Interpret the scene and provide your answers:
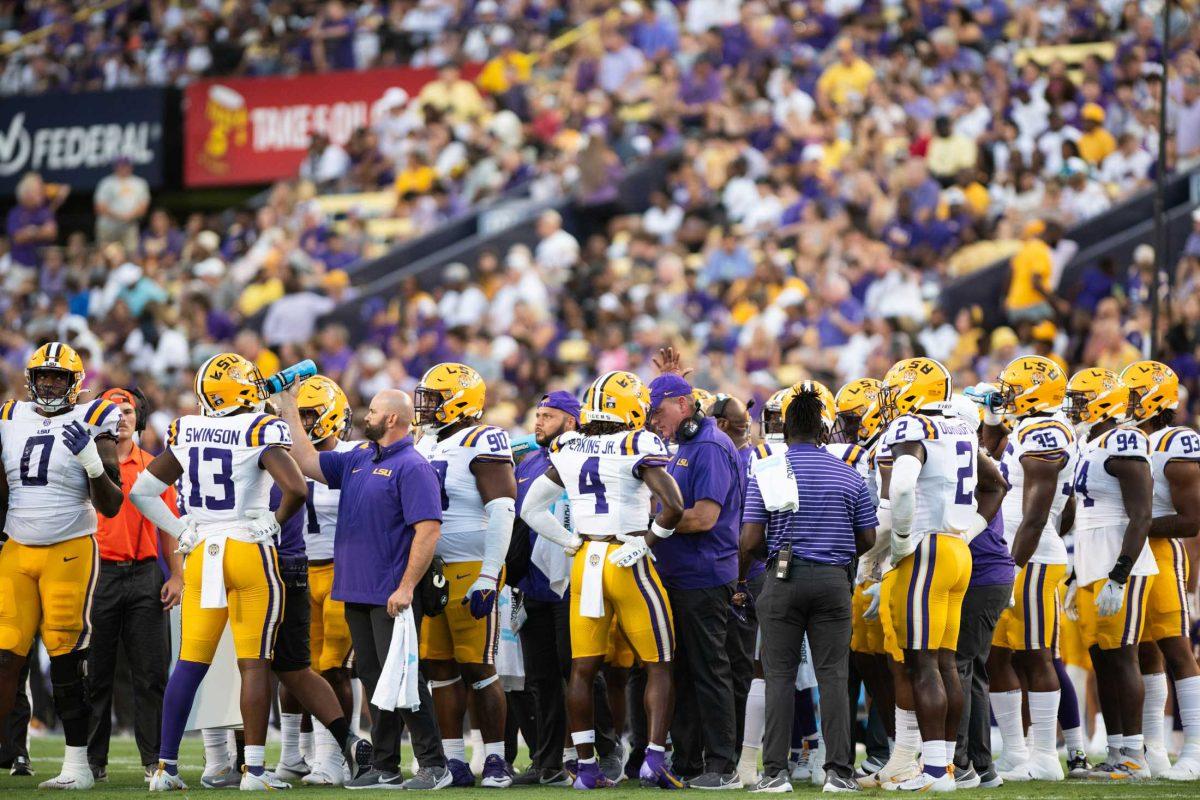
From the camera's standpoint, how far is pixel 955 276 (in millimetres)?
16688

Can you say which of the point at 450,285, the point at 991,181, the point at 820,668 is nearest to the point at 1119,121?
the point at 991,181

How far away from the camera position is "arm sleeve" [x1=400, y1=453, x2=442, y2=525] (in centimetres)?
823

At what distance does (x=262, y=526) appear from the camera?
8.32m

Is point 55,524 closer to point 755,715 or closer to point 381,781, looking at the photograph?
point 381,781

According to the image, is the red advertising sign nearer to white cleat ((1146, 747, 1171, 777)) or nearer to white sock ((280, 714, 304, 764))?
white sock ((280, 714, 304, 764))

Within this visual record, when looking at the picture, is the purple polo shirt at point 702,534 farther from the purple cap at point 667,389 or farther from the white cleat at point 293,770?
the white cleat at point 293,770

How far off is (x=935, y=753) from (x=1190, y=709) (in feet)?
6.15

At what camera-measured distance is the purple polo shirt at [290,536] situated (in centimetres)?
892

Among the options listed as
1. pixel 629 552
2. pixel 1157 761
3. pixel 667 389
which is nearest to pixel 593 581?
pixel 629 552

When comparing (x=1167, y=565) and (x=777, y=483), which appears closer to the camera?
(x=777, y=483)

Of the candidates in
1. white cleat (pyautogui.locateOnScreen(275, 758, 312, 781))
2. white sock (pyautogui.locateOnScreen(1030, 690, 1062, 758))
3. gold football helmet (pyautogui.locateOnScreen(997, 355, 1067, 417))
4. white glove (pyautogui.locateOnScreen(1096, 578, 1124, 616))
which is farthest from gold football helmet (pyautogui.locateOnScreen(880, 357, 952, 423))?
white cleat (pyautogui.locateOnScreen(275, 758, 312, 781))

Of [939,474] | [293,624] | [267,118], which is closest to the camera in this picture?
[939,474]

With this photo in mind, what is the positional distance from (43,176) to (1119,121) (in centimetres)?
1584

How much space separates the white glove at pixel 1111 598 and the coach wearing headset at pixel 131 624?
15.3 feet
